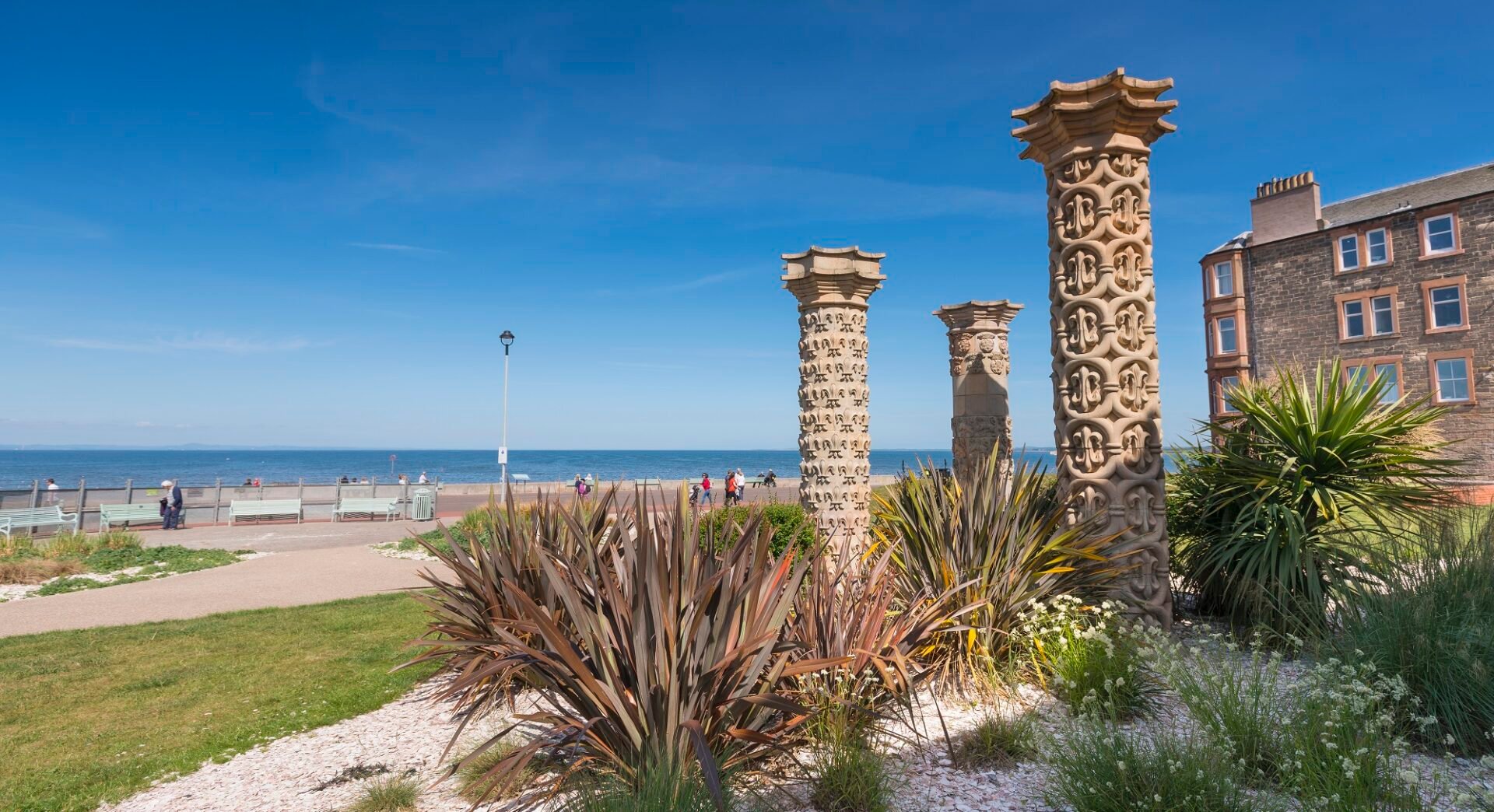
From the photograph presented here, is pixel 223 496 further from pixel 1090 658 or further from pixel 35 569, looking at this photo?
pixel 1090 658

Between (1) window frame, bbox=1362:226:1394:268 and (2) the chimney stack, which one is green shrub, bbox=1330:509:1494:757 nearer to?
(1) window frame, bbox=1362:226:1394:268

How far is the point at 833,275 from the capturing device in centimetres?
1002

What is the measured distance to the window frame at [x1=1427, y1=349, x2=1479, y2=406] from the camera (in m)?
22.2

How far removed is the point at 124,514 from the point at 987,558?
878 inches

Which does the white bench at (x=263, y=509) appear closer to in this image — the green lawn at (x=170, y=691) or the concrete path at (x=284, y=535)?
the concrete path at (x=284, y=535)

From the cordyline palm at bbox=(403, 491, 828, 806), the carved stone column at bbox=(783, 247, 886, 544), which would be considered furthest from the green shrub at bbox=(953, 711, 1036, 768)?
the carved stone column at bbox=(783, 247, 886, 544)

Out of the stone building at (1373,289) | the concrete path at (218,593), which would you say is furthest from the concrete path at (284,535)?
the stone building at (1373,289)

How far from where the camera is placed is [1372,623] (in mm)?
4117

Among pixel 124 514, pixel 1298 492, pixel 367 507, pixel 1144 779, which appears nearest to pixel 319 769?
pixel 1144 779

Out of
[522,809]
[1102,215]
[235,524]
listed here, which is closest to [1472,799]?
[522,809]

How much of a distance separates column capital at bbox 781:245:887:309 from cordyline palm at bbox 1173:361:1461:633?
4681mm

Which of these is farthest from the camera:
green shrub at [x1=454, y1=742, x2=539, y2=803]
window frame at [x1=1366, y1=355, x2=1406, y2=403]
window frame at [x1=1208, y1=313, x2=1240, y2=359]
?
window frame at [x1=1208, y1=313, x2=1240, y2=359]

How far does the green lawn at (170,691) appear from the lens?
15.3 feet

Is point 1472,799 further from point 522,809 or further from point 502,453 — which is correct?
point 502,453
